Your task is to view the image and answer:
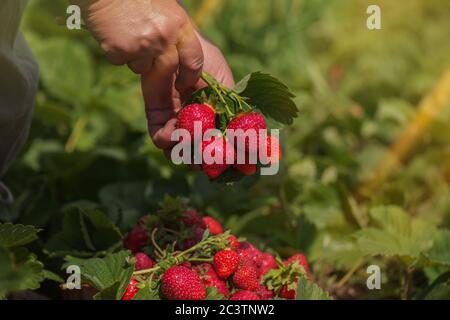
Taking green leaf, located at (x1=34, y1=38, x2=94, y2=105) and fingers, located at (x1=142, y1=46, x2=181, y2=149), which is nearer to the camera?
fingers, located at (x1=142, y1=46, x2=181, y2=149)

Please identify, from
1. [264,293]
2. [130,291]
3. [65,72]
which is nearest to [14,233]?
[130,291]

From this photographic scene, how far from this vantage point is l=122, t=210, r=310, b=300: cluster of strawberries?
1.46 m

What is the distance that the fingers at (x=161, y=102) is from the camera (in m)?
1.49

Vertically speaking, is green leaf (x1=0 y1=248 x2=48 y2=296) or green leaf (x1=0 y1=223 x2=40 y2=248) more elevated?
green leaf (x1=0 y1=223 x2=40 y2=248)

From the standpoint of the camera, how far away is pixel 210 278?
4.99 ft

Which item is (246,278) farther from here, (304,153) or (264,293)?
(304,153)

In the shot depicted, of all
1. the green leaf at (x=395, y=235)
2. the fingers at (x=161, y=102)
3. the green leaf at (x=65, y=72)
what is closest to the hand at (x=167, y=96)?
the fingers at (x=161, y=102)

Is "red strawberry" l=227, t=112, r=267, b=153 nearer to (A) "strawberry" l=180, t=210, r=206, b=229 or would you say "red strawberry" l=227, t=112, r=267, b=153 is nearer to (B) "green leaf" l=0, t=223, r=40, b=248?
(A) "strawberry" l=180, t=210, r=206, b=229

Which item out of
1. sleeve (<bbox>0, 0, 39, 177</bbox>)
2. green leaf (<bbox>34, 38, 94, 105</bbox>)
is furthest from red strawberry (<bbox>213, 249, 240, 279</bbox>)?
green leaf (<bbox>34, 38, 94, 105</bbox>)

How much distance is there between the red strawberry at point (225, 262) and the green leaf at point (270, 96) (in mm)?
268

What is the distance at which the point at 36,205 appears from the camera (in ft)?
6.84

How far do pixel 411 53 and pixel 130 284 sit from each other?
248 cm

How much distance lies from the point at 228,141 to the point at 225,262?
0.22m
